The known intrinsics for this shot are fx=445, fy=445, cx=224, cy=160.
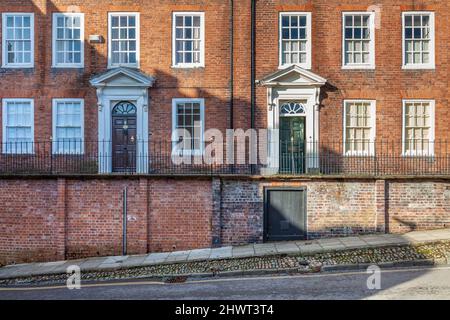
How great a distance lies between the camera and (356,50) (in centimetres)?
1789

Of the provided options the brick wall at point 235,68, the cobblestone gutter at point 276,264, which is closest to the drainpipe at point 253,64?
the brick wall at point 235,68

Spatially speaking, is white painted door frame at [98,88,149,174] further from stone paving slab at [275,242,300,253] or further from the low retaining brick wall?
stone paving slab at [275,242,300,253]

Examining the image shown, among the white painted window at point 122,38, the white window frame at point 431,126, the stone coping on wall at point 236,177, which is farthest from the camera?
the white painted window at point 122,38

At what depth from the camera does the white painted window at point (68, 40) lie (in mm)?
18172

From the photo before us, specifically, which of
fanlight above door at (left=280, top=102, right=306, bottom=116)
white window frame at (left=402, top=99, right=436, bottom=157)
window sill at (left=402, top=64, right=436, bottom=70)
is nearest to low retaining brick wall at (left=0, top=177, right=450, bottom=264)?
white window frame at (left=402, top=99, right=436, bottom=157)

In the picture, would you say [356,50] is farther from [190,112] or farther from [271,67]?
[190,112]

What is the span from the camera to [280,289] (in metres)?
9.67

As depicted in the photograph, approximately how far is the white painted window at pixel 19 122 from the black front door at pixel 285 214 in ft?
33.4

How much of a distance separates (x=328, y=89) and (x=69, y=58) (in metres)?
10.6

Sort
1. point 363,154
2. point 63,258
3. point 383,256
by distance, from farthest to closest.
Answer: point 363,154
point 63,258
point 383,256

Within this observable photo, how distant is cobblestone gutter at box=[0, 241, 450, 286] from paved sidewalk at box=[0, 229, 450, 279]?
20 cm

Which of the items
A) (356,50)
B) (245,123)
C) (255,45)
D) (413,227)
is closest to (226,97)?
(245,123)

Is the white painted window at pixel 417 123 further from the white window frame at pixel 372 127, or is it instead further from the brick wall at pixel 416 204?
the brick wall at pixel 416 204

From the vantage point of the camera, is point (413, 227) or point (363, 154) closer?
point (413, 227)
